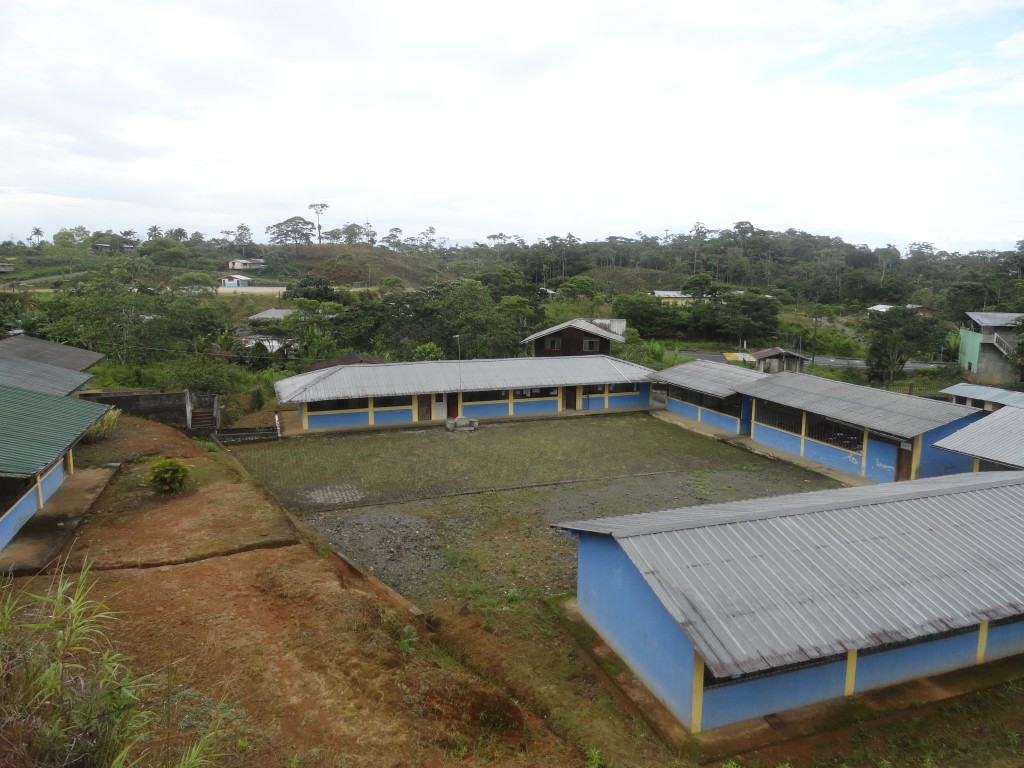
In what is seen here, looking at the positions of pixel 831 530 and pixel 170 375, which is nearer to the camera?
pixel 831 530

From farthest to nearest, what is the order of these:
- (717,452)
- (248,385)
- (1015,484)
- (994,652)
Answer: (248,385) < (717,452) < (1015,484) < (994,652)

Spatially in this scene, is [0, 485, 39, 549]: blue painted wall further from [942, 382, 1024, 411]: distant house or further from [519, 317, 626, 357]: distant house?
[519, 317, 626, 357]: distant house

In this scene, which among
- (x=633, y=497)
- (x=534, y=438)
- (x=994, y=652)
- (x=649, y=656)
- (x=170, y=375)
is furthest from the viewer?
(x=170, y=375)

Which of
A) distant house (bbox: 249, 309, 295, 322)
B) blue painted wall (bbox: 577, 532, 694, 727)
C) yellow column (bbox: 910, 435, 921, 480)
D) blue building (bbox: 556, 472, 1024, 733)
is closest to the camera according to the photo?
blue building (bbox: 556, 472, 1024, 733)

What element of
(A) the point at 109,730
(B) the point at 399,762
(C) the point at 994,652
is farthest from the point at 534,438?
(A) the point at 109,730

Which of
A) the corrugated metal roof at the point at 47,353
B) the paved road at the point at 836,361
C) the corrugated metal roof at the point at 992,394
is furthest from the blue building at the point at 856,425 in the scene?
the corrugated metal roof at the point at 47,353

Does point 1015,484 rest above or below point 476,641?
above

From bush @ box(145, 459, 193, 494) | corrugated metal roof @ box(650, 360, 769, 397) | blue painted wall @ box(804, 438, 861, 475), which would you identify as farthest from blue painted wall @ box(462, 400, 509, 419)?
bush @ box(145, 459, 193, 494)

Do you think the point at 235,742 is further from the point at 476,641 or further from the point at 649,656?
the point at 649,656

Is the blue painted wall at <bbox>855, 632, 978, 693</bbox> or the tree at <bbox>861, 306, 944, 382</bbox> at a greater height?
the tree at <bbox>861, 306, 944, 382</bbox>
